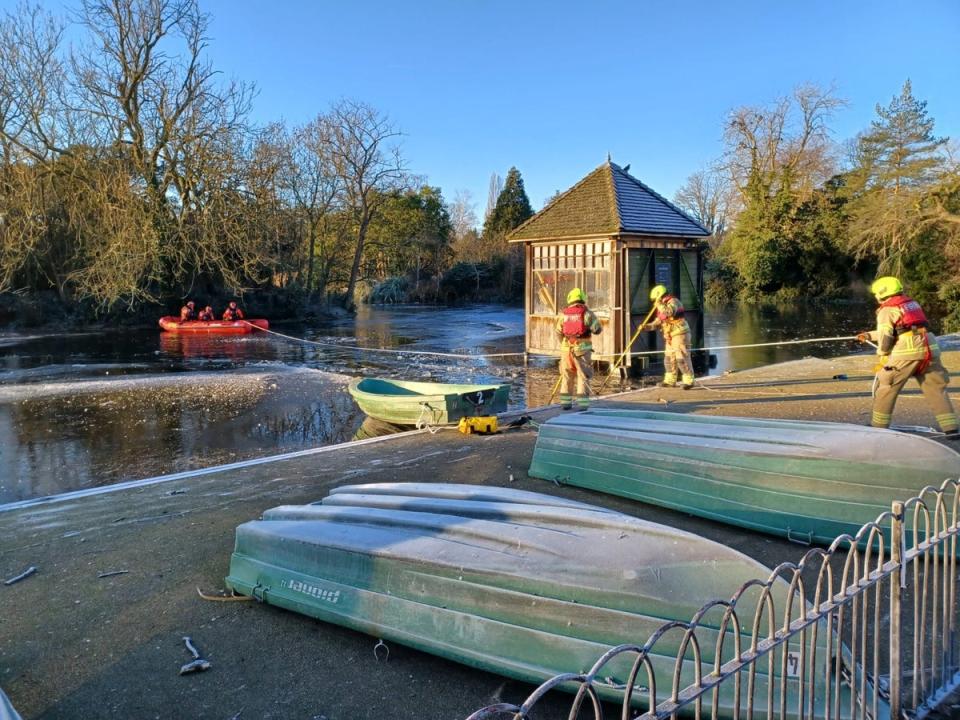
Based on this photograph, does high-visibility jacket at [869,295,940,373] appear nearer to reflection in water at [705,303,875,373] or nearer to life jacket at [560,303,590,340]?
life jacket at [560,303,590,340]

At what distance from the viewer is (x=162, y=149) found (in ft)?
101

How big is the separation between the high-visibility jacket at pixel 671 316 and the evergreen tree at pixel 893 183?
72.5ft

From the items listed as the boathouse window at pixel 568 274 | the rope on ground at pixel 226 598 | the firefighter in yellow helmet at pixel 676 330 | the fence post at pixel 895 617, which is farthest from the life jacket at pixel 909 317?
the boathouse window at pixel 568 274

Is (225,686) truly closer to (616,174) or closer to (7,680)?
(7,680)

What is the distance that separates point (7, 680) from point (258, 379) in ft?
50.0

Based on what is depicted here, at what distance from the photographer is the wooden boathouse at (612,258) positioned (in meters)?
16.9

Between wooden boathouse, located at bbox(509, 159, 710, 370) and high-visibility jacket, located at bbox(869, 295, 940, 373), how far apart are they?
28.8 ft

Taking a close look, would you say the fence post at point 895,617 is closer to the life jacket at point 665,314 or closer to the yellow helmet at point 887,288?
the yellow helmet at point 887,288

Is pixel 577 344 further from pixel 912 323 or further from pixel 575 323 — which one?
pixel 912 323

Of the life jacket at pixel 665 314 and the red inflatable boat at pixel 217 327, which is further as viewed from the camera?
the red inflatable boat at pixel 217 327

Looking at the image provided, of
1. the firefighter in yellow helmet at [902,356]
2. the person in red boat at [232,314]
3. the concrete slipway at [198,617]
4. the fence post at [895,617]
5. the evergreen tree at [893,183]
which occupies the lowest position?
the concrete slipway at [198,617]

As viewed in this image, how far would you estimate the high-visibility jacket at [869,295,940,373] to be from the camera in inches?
309

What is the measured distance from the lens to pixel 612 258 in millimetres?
16859

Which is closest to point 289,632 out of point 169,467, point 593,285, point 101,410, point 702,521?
point 702,521
